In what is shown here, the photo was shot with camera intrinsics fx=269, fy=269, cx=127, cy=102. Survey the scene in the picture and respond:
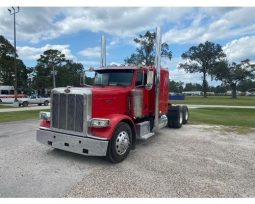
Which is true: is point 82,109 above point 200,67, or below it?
below

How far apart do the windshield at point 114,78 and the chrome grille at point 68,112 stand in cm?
181

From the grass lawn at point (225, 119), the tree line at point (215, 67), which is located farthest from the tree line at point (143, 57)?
the grass lawn at point (225, 119)

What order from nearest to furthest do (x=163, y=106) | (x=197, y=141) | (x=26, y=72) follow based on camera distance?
(x=197, y=141) → (x=163, y=106) → (x=26, y=72)

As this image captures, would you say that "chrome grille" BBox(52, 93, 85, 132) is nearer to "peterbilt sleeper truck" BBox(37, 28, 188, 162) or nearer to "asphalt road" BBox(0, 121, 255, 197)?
"peterbilt sleeper truck" BBox(37, 28, 188, 162)

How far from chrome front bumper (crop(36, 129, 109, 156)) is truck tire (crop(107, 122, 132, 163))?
0.83ft

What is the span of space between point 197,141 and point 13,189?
6160 millimetres

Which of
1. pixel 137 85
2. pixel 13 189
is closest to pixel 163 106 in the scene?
pixel 137 85

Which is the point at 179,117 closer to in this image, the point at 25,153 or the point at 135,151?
the point at 135,151

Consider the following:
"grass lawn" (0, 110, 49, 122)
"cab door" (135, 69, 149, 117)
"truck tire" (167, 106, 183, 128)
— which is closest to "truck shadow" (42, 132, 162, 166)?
"cab door" (135, 69, 149, 117)

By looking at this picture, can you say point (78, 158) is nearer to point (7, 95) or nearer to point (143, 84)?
point (143, 84)

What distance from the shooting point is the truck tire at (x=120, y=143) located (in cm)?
619

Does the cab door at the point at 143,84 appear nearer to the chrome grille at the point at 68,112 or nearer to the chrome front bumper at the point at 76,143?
the chrome grille at the point at 68,112

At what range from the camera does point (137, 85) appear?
773 cm

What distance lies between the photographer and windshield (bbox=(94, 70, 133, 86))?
25.3ft
